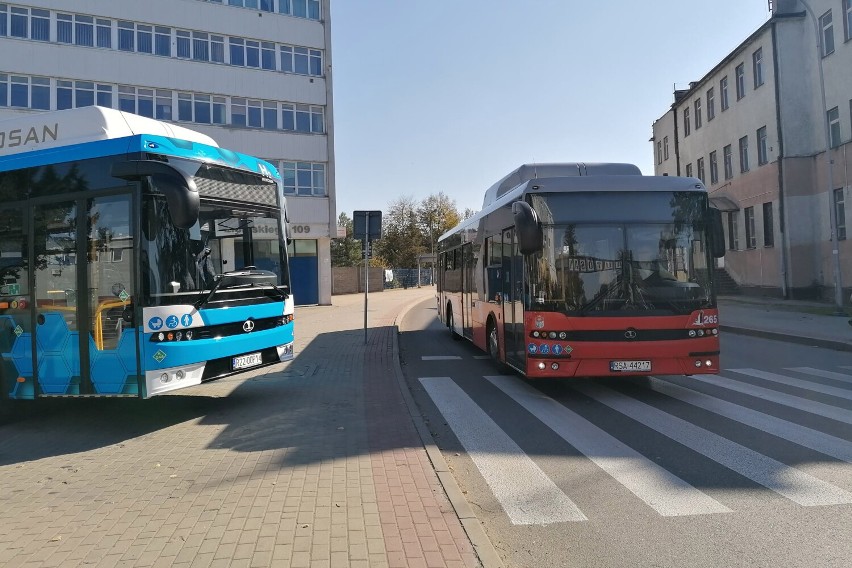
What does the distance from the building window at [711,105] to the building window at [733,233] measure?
632cm

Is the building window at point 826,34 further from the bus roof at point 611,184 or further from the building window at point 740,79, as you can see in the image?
the bus roof at point 611,184

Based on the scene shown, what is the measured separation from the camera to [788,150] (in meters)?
26.2

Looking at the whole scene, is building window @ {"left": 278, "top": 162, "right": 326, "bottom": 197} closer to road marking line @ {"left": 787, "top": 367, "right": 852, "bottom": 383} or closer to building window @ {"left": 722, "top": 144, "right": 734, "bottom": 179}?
building window @ {"left": 722, "top": 144, "right": 734, "bottom": 179}

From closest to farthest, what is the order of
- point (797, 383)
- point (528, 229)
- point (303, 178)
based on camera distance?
point (528, 229) < point (797, 383) < point (303, 178)

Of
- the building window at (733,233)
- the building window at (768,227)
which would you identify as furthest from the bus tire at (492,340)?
the building window at (733,233)

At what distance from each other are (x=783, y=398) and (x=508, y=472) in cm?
493

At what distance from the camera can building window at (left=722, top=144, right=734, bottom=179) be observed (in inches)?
1268

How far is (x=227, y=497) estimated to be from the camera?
4668mm

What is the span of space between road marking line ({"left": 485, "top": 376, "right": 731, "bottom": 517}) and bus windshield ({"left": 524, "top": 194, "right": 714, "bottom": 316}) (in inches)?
52.8

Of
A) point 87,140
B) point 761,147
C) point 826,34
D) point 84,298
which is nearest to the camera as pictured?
point 84,298

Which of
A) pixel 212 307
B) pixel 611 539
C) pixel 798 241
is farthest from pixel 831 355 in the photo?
pixel 798 241

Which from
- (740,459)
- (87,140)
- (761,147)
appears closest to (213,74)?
(87,140)

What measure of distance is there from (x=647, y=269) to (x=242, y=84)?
91.0 ft

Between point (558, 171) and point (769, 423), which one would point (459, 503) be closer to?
point (769, 423)
